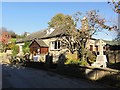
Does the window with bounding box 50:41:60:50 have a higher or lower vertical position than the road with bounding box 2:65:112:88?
higher

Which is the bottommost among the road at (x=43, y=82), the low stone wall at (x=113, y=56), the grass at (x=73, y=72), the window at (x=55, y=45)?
the road at (x=43, y=82)

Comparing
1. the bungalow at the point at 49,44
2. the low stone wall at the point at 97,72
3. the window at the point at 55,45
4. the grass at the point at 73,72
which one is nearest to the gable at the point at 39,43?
the bungalow at the point at 49,44

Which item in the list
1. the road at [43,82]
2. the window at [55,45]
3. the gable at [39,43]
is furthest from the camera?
the gable at [39,43]

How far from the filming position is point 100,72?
16.4m

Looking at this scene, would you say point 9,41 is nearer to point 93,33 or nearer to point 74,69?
point 93,33

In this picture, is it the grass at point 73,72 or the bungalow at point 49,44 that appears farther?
the bungalow at point 49,44

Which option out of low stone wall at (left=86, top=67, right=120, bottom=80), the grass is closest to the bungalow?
the grass

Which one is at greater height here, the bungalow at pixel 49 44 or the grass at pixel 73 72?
the bungalow at pixel 49 44

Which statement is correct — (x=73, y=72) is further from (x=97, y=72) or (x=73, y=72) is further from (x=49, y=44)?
(x=49, y=44)

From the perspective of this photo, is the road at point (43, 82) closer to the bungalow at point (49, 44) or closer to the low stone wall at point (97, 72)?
the low stone wall at point (97, 72)

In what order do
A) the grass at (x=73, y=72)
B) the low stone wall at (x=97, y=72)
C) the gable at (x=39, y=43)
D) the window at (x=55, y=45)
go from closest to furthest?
1. the grass at (x=73, y=72)
2. the low stone wall at (x=97, y=72)
3. the window at (x=55, y=45)
4. the gable at (x=39, y=43)

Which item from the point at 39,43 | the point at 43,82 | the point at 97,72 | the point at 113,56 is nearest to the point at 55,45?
the point at 39,43

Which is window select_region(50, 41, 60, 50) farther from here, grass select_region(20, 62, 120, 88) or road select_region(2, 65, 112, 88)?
road select_region(2, 65, 112, 88)

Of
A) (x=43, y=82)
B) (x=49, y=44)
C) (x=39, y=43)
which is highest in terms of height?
(x=39, y=43)
